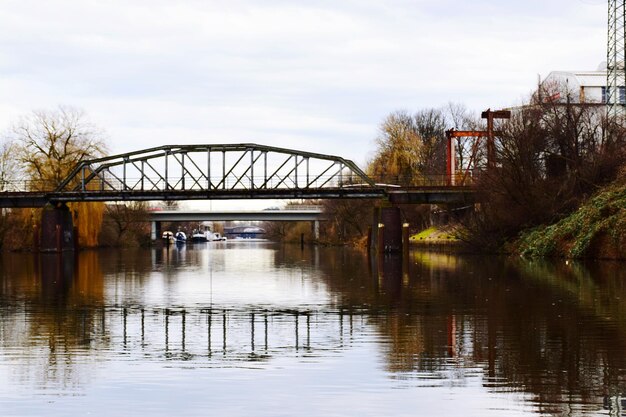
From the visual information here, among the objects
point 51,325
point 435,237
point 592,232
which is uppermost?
point 592,232

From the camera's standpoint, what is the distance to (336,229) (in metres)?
127

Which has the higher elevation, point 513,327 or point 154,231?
point 154,231

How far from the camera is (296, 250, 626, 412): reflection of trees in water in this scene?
43.7 feet

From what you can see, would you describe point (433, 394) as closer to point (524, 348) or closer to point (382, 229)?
point (524, 348)

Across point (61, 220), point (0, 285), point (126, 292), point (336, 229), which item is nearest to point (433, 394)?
point (126, 292)

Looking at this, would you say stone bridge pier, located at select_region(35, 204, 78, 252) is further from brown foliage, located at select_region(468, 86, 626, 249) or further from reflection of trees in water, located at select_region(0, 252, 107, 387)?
reflection of trees in water, located at select_region(0, 252, 107, 387)

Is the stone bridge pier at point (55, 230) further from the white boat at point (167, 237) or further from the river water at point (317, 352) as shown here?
the river water at point (317, 352)

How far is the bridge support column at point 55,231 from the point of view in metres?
85.9

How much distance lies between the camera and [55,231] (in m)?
86.7

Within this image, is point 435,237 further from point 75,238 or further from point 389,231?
point 75,238

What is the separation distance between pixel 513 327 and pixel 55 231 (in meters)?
72.5

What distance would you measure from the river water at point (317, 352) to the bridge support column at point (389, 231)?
4577 cm

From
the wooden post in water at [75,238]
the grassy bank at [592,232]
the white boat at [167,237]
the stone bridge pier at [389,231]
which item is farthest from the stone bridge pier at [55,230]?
the grassy bank at [592,232]

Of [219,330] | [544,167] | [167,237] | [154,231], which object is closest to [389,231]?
[544,167]
